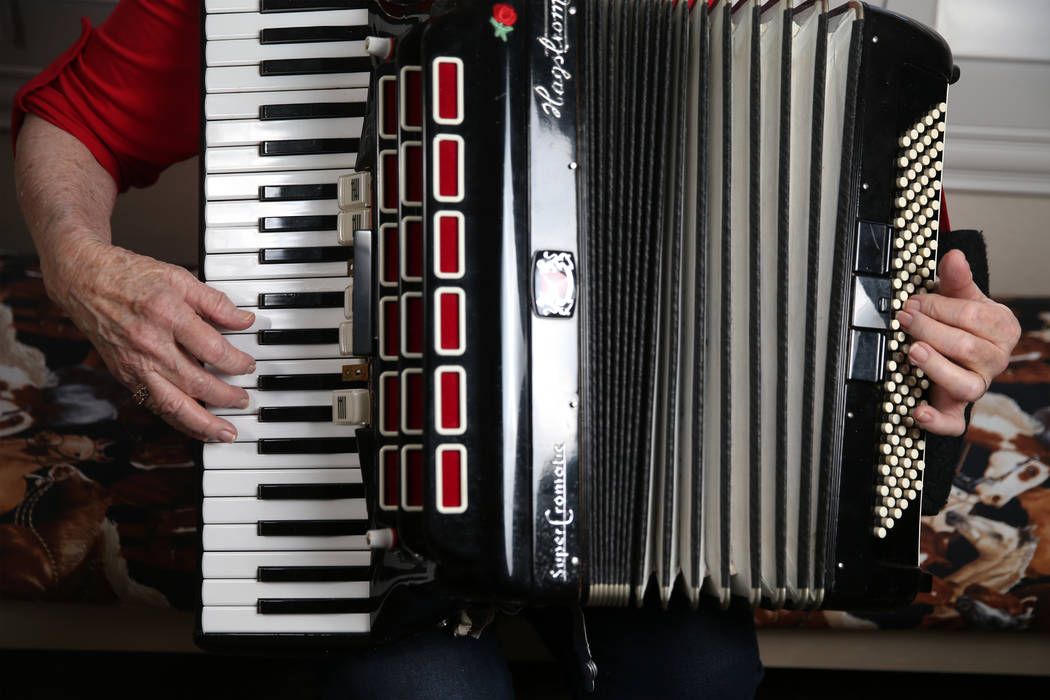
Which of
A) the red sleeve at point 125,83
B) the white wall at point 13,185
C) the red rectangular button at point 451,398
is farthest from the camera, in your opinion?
the white wall at point 13,185

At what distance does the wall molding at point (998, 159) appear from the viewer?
1.62 metres

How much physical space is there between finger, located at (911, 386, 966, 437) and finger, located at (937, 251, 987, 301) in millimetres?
99

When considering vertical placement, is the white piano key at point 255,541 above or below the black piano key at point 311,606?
above

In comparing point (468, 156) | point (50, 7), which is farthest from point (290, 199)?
point (50, 7)

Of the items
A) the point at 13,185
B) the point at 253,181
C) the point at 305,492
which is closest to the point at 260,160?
the point at 253,181

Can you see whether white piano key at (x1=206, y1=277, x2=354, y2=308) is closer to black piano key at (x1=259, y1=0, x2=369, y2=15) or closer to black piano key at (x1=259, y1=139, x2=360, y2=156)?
black piano key at (x1=259, y1=139, x2=360, y2=156)

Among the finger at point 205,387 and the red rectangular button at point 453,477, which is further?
the finger at point 205,387

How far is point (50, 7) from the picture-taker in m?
1.52

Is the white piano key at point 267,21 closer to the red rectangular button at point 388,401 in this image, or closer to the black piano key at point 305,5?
the black piano key at point 305,5

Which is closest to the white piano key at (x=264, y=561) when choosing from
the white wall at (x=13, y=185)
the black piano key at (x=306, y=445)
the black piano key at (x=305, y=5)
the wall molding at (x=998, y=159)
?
the black piano key at (x=306, y=445)

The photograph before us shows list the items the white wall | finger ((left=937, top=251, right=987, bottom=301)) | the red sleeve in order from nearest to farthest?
finger ((left=937, top=251, right=987, bottom=301)) < the red sleeve < the white wall

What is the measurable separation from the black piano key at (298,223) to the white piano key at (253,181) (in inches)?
1.1

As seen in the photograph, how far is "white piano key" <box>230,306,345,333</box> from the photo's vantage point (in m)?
0.79

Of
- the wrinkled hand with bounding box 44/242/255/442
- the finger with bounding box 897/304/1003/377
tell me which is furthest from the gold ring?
the finger with bounding box 897/304/1003/377
